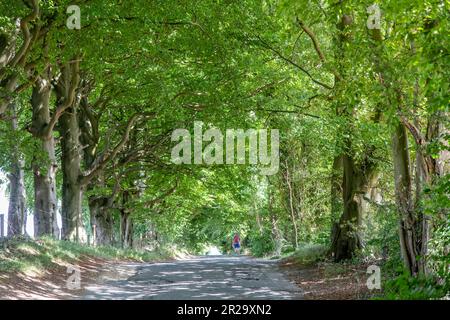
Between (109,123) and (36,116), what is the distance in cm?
761

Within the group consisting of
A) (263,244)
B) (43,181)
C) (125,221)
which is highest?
(43,181)

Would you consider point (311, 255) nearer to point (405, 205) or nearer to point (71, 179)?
point (405, 205)

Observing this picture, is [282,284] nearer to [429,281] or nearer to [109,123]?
[429,281]

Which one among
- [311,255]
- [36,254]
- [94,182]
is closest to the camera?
[36,254]

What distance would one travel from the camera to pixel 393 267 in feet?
45.4

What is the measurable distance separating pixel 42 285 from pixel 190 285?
3.56m

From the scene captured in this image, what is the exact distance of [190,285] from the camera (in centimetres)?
1403

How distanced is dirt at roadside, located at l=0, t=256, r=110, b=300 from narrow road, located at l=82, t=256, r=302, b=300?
1.35 ft

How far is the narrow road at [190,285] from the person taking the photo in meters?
12.1

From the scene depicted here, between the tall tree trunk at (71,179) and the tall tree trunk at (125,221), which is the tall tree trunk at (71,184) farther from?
the tall tree trunk at (125,221)

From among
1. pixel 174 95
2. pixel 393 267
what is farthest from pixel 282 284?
pixel 174 95

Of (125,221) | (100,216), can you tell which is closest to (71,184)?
(100,216)

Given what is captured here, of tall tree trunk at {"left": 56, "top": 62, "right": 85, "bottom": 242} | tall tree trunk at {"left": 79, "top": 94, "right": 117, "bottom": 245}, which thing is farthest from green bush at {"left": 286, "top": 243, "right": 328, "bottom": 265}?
tall tree trunk at {"left": 79, "top": 94, "right": 117, "bottom": 245}

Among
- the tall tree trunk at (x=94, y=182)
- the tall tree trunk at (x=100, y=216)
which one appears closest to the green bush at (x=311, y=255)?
the tall tree trunk at (x=94, y=182)
